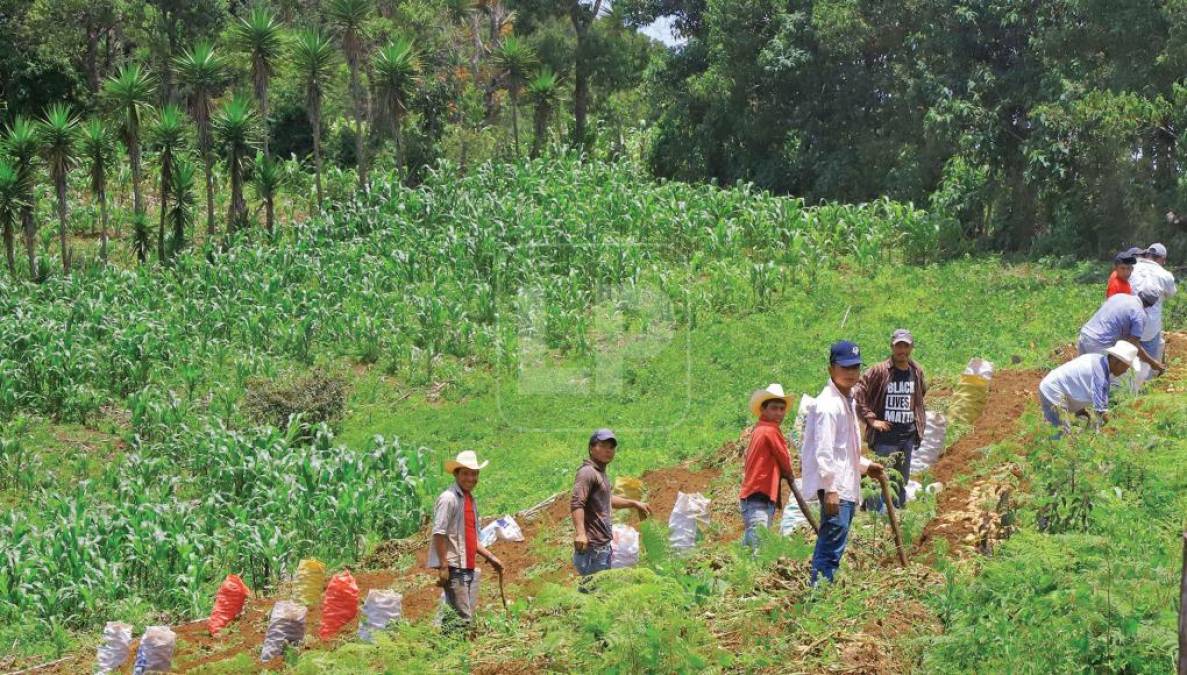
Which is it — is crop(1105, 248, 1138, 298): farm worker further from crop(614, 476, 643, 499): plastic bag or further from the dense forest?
the dense forest

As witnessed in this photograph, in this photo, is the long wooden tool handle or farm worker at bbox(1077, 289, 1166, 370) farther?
farm worker at bbox(1077, 289, 1166, 370)

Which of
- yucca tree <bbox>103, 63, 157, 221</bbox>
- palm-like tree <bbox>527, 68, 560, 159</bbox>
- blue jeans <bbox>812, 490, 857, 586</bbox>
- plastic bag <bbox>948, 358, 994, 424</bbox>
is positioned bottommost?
blue jeans <bbox>812, 490, 857, 586</bbox>

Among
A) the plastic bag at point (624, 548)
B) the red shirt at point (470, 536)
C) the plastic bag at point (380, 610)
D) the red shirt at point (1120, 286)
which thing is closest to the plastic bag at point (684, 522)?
the plastic bag at point (624, 548)

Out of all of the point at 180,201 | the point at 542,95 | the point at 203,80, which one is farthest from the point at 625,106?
the point at 180,201

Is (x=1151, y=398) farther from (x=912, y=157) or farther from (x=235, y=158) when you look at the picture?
(x=235, y=158)

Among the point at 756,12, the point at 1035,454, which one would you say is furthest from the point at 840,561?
the point at 756,12

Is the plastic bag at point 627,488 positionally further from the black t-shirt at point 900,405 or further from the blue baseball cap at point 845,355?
the blue baseball cap at point 845,355

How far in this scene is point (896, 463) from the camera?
32.1 feet

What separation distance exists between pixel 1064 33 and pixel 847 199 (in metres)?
6.83

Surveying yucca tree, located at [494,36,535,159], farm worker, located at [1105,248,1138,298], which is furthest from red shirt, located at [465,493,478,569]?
yucca tree, located at [494,36,535,159]

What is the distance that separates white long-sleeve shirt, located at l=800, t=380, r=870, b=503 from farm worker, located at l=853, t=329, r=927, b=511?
1.63m

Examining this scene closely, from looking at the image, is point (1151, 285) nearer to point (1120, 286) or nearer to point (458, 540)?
point (1120, 286)

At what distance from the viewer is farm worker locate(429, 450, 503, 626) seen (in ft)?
28.6

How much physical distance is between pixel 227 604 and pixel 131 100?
18407 millimetres
